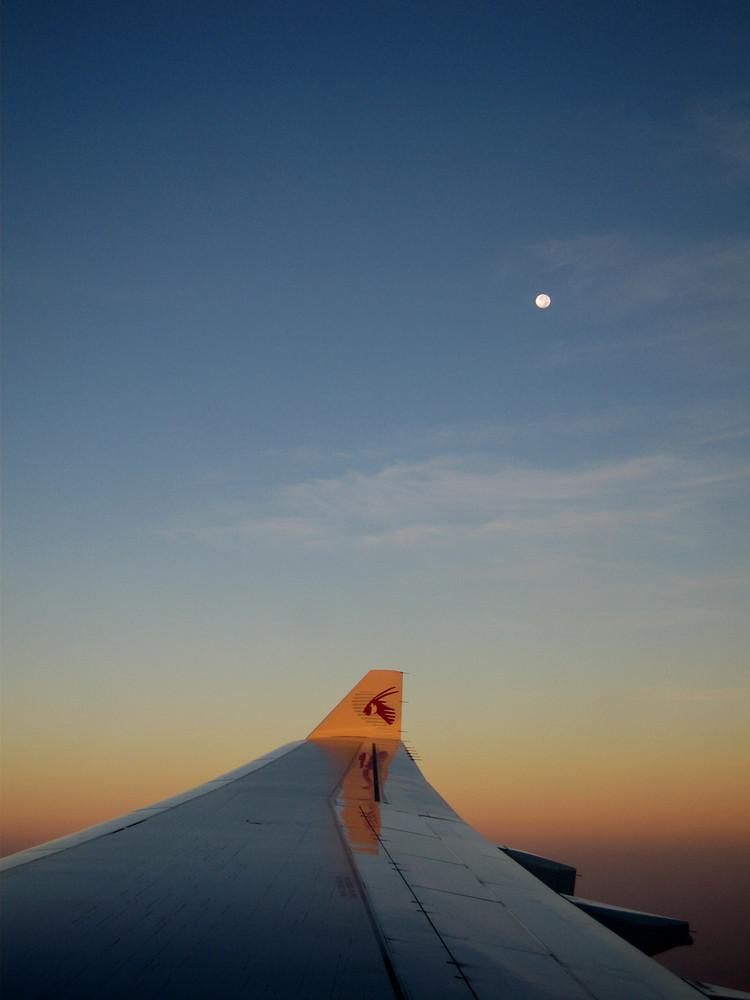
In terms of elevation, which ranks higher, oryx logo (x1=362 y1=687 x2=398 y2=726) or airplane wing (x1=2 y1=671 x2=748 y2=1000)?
oryx logo (x1=362 y1=687 x2=398 y2=726)

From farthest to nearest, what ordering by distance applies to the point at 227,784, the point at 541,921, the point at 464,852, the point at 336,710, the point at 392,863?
1. the point at 336,710
2. the point at 227,784
3. the point at 464,852
4. the point at 392,863
5. the point at 541,921

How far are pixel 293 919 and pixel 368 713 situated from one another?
10.9 meters

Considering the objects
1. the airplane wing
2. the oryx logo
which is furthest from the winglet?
the airplane wing

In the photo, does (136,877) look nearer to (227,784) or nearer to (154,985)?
(154,985)

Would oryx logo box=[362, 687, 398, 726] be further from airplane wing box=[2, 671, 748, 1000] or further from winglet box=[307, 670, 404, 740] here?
airplane wing box=[2, 671, 748, 1000]

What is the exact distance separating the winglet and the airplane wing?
758 cm

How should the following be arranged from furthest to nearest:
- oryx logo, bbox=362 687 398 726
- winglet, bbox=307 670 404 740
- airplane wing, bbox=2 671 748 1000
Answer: oryx logo, bbox=362 687 398 726 < winglet, bbox=307 670 404 740 < airplane wing, bbox=2 671 748 1000

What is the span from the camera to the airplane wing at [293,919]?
2668 millimetres

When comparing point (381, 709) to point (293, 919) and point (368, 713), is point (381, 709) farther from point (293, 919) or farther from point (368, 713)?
point (293, 919)

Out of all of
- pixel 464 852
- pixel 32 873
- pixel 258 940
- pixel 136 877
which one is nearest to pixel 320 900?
pixel 258 940

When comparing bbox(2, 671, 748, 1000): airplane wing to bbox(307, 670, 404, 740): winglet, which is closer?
bbox(2, 671, 748, 1000): airplane wing

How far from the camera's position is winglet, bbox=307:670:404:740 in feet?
45.4

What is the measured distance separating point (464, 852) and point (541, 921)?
182 centimetres

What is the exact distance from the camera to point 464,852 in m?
5.71
